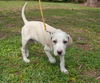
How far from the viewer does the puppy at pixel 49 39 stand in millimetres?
4104

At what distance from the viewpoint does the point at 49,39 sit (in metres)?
4.41

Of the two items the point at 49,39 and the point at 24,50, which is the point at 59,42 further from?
the point at 24,50

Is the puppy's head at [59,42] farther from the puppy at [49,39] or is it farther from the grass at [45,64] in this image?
the grass at [45,64]

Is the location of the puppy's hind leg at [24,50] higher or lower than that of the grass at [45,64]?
higher

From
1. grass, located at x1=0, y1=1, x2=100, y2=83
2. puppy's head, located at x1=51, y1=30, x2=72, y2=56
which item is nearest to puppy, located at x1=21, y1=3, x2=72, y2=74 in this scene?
puppy's head, located at x1=51, y1=30, x2=72, y2=56

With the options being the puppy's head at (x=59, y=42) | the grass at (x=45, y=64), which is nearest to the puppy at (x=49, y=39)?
the puppy's head at (x=59, y=42)

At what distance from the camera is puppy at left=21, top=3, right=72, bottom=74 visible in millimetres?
4104

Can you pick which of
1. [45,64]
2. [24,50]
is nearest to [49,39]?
[45,64]

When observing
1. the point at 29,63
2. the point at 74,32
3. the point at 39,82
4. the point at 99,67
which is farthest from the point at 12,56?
the point at 74,32

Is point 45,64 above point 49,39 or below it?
below

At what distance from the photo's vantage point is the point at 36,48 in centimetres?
614

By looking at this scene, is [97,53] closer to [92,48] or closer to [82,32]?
[92,48]

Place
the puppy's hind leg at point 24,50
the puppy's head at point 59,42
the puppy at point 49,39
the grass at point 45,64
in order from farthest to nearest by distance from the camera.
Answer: the puppy's hind leg at point 24,50 < the grass at point 45,64 < the puppy at point 49,39 < the puppy's head at point 59,42

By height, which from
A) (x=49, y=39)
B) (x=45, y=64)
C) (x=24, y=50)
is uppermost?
(x=49, y=39)
